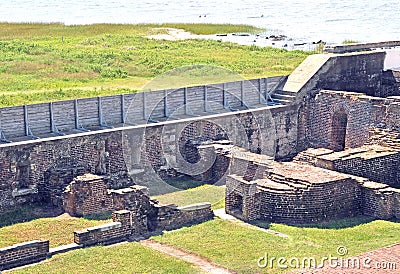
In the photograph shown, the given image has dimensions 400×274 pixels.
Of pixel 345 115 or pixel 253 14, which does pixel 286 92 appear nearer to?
pixel 345 115

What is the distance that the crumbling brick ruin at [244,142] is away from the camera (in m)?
21.9

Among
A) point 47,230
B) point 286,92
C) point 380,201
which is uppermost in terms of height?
point 286,92

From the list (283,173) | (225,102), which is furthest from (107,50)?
(283,173)

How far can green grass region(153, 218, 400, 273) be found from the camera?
1917 centimetres

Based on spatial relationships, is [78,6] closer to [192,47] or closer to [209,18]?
[209,18]

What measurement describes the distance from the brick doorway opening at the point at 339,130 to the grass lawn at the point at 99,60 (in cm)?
891

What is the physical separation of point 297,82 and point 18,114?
956 cm

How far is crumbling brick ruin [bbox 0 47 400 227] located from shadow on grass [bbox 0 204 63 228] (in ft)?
0.75

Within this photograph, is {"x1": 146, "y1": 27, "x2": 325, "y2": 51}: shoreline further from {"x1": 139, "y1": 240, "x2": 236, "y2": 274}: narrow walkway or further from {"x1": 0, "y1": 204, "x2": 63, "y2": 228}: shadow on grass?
{"x1": 139, "y1": 240, "x2": 236, "y2": 274}: narrow walkway

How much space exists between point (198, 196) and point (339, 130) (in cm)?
729

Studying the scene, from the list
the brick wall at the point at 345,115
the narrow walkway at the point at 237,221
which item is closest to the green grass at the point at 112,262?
the narrow walkway at the point at 237,221

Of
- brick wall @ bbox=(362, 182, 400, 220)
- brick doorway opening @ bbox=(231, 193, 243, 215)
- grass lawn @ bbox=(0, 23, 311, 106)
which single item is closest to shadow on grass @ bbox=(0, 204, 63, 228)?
brick doorway opening @ bbox=(231, 193, 243, 215)

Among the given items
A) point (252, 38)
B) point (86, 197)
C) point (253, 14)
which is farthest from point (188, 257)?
point (253, 14)

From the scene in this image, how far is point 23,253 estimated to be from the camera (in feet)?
60.6
